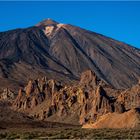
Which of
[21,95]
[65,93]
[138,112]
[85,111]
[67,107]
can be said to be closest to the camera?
[138,112]

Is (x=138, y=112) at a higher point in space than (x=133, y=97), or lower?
lower

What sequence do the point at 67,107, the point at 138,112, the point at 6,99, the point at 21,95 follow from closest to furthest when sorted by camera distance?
the point at 138,112
the point at 67,107
the point at 21,95
the point at 6,99

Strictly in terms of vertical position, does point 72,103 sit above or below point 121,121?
above

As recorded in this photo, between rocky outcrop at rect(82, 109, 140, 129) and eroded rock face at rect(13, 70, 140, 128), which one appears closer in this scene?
Answer: rocky outcrop at rect(82, 109, 140, 129)

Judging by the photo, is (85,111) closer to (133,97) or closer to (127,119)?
(133,97)

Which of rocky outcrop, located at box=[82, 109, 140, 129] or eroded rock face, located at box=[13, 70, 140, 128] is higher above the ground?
eroded rock face, located at box=[13, 70, 140, 128]

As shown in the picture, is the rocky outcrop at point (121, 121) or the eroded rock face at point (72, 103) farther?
the eroded rock face at point (72, 103)

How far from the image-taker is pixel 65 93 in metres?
158

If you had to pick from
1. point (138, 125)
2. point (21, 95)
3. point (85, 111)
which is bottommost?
point (138, 125)

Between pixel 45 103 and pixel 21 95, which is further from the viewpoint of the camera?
pixel 21 95

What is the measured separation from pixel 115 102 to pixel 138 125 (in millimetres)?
69813

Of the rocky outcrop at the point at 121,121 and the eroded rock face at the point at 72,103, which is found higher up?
the eroded rock face at the point at 72,103

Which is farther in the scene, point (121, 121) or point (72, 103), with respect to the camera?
point (72, 103)

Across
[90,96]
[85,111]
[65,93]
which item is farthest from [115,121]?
[65,93]
